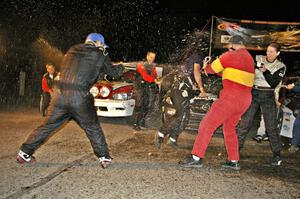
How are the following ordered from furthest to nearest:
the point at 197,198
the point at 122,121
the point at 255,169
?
the point at 122,121 → the point at 255,169 → the point at 197,198

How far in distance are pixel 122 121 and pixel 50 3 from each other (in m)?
16.8

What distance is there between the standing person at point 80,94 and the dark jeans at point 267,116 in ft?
7.58

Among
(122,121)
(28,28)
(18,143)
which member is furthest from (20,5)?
(18,143)

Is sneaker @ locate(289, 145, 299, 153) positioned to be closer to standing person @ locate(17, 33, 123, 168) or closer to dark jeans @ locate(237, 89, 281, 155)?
dark jeans @ locate(237, 89, 281, 155)

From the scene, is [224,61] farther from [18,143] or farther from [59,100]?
[18,143]

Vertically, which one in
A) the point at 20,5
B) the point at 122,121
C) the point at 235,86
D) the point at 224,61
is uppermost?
the point at 20,5

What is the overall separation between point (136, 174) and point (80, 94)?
1.29 meters

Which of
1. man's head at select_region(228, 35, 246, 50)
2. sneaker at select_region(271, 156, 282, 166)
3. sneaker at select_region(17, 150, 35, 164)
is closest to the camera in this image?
sneaker at select_region(17, 150, 35, 164)

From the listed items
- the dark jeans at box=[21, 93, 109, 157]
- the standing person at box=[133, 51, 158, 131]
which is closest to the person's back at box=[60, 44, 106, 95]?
the dark jeans at box=[21, 93, 109, 157]

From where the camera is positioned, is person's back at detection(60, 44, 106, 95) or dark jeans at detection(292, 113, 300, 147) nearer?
person's back at detection(60, 44, 106, 95)

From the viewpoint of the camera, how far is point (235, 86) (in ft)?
15.0

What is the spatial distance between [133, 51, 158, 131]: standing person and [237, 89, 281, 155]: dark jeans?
8.69 ft

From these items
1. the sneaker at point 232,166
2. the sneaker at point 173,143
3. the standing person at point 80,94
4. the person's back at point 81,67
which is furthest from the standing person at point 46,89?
the sneaker at point 232,166

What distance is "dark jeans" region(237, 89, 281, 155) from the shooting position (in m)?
5.28
